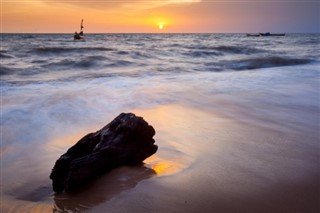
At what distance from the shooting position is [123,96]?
25.4 feet

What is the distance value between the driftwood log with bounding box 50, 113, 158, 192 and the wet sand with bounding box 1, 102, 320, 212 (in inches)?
3.5

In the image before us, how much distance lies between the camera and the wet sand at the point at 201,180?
254 centimetres

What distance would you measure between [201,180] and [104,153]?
0.90 metres

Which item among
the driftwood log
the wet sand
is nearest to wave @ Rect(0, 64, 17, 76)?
the wet sand

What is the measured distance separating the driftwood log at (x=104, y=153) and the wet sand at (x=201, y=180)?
89mm

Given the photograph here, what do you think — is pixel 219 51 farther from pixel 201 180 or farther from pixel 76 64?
pixel 201 180

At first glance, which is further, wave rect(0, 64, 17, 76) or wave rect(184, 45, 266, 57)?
wave rect(184, 45, 266, 57)

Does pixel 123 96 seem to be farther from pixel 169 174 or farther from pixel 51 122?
pixel 169 174

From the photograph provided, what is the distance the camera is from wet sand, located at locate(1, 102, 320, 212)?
2.54m

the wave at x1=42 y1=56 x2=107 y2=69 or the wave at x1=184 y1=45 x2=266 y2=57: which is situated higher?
the wave at x1=184 y1=45 x2=266 y2=57

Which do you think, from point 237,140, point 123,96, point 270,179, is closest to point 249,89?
point 123,96

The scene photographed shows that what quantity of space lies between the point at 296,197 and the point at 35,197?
215cm

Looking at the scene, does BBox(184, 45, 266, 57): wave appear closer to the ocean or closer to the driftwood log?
the ocean

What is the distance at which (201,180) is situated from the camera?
9.65ft
